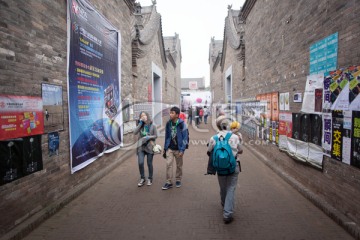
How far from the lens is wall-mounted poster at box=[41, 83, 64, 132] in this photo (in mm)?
4172

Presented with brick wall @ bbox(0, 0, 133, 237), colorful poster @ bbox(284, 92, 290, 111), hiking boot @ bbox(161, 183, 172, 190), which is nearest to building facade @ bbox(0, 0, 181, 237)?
brick wall @ bbox(0, 0, 133, 237)

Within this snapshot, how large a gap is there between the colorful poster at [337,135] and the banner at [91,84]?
4.59 m

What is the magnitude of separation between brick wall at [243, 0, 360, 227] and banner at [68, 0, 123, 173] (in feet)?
14.7

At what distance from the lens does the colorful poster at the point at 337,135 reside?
3.86 meters

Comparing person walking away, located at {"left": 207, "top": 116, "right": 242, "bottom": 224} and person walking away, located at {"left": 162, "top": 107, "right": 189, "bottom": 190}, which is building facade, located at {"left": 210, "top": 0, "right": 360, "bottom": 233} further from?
person walking away, located at {"left": 162, "top": 107, "right": 189, "bottom": 190}

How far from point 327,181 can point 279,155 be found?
7.89 ft

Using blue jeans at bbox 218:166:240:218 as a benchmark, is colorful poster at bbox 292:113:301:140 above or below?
above

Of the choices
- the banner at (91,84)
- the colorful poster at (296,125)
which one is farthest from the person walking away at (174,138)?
the colorful poster at (296,125)

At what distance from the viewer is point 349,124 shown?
3635 mm

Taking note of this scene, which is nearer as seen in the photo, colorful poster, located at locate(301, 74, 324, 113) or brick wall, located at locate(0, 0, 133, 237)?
brick wall, located at locate(0, 0, 133, 237)

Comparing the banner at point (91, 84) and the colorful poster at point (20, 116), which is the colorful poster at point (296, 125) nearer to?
the banner at point (91, 84)

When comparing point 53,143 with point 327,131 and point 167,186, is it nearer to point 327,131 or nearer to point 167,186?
point 167,186

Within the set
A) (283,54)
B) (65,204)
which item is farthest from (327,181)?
(65,204)

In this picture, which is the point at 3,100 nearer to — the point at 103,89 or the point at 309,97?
the point at 103,89
